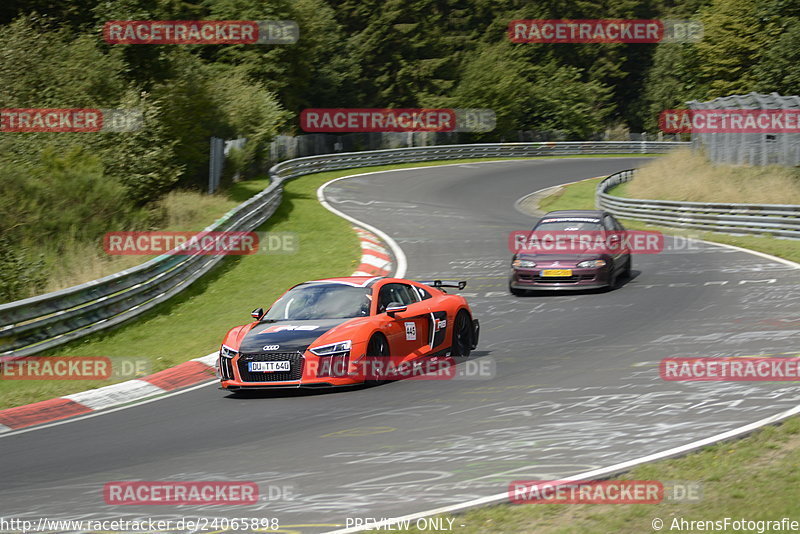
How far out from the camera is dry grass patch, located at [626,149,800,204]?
3475 cm

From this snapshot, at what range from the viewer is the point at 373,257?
2438 cm

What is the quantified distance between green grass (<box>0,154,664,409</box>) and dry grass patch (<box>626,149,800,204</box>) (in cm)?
1395

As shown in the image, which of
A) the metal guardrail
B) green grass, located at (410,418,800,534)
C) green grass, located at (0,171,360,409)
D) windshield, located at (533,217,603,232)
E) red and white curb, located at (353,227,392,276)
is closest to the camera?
green grass, located at (410,418,800,534)

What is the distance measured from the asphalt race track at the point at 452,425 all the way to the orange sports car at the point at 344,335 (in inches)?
10.8

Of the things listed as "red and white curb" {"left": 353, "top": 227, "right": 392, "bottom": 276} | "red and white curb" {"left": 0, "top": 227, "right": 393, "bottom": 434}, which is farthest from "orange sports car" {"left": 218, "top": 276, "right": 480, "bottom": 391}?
"red and white curb" {"left": 353, "top": 227, "right": 392, "bottom": 276}

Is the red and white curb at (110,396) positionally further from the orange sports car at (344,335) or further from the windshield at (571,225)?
the windshield at (571,225)

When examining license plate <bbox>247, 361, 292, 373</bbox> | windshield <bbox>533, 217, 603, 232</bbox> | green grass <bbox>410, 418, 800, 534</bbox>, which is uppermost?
windshield <bbox>533, 217, 603, 232</bbox>

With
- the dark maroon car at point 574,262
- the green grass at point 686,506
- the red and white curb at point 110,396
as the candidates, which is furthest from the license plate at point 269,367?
the dark maroon car at point 574,262

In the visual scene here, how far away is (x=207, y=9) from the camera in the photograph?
6216cm

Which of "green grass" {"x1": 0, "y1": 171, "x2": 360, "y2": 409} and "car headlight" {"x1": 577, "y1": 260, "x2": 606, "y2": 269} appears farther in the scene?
"car headlight" {"x1": 577, "y1": 260, "x2": 606, "y2": 269}

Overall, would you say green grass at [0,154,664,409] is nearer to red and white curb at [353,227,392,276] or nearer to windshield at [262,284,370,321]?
red and white curb at [353,227,392,276]

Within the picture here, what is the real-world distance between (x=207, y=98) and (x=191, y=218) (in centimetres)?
893

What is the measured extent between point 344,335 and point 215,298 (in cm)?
984

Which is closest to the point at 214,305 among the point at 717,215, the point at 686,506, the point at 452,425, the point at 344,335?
the point at 344,335
